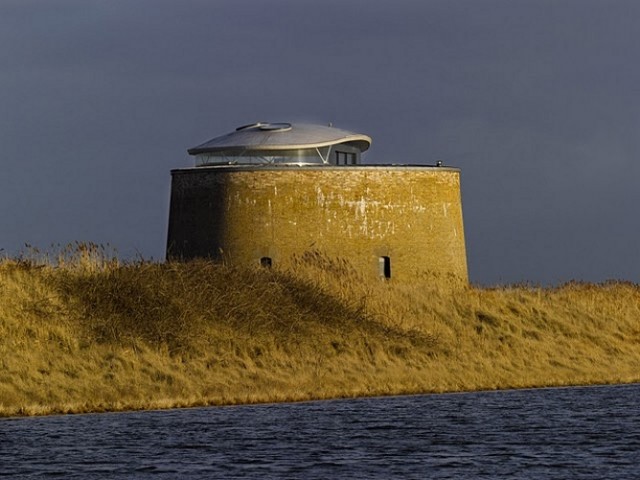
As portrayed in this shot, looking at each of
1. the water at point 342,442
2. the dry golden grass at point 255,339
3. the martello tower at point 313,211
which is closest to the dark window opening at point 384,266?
the martello tower at point 313,211

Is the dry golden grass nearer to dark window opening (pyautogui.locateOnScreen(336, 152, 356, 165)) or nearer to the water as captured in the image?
the water

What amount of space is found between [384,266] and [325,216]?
237cm

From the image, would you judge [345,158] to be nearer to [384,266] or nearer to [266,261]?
[384,266]

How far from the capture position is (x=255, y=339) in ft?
109

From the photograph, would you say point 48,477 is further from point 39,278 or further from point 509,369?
point 509,369

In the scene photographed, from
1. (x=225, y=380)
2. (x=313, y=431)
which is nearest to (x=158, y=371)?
(x=225, y=380)

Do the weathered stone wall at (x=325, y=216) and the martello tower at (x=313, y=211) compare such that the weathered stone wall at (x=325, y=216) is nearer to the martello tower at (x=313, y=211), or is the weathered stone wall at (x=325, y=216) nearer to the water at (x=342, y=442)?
the martello tower at (x=313, y=211)

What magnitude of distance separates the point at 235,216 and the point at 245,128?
18.4 ft

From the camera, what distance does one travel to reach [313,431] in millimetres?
24984

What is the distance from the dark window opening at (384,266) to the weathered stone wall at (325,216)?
4.8 inches

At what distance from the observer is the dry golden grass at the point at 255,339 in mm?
29672

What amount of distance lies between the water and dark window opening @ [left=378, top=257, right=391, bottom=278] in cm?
1326

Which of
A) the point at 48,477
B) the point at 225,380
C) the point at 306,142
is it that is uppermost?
the point at 306,142

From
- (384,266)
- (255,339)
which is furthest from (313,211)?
(255,339)
